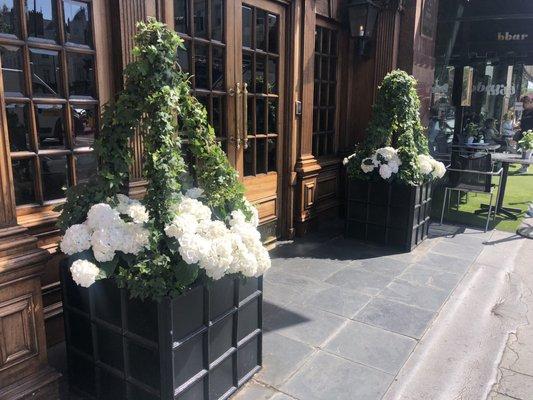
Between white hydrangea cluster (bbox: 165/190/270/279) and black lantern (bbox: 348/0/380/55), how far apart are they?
12.6 feet

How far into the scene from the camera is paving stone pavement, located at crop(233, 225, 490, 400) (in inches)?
101

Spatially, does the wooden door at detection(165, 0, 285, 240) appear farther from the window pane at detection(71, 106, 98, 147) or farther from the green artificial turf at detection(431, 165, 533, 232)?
the green artificial turf at detection(431, 165, 533, 232)

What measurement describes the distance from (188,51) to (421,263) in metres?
3.02

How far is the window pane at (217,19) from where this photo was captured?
12.3 ft

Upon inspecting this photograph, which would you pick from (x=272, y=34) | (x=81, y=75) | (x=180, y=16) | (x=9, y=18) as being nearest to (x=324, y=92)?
(x=272, y=34)

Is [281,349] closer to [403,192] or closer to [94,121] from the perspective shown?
[94,121]

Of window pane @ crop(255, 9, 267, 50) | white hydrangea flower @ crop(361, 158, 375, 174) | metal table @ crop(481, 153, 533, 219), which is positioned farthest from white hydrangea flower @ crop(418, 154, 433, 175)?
metal table @ crop(481, 153, 533, 219)

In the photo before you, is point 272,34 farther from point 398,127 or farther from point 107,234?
point 107,234

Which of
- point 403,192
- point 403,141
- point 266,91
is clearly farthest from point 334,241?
point 266,91

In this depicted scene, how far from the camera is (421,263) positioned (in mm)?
4457

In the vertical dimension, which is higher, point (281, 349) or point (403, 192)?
point (403, 192)

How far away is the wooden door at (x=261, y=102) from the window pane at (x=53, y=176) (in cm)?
172

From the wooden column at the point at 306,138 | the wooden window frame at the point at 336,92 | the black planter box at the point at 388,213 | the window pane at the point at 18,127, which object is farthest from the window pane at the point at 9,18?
the black planter box at the point at 388,213

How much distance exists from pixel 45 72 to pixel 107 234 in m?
1.18
